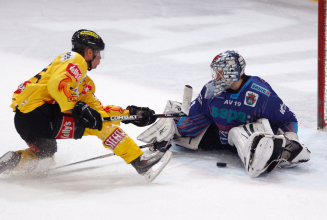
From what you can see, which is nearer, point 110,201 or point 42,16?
point 110,201

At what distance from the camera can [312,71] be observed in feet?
19.6

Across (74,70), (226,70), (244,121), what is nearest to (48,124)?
(74,70)

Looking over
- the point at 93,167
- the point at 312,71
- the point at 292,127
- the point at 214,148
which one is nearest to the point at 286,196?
the point at 292,127

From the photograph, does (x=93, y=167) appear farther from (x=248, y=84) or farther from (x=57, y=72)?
(x=248, y=84)

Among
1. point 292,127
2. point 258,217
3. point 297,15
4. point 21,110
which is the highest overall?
point 297,15

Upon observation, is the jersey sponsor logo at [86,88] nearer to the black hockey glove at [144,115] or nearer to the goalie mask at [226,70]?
the black hockey glove at [144,115]

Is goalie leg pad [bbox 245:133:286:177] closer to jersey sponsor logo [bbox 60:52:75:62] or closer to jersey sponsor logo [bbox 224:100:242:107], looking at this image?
jersey sponsor logo [bbox 224:100:242:107]

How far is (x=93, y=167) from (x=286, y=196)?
1347 millimetres

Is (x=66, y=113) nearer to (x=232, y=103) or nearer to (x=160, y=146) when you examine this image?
(x=160, y=146)

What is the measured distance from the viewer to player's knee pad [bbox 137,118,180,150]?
3.44m

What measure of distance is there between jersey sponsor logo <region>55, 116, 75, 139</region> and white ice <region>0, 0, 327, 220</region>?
30 centimetres

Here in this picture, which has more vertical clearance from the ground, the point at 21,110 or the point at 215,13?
the point at 215,13

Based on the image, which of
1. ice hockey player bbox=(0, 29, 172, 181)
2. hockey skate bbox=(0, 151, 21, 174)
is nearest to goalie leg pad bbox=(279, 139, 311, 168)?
ice hockey player bbox=(0, 29, 172, 181)

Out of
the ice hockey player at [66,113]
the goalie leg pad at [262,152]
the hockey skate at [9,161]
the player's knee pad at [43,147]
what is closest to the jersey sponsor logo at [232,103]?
the goalie leg pad at [262,152]
